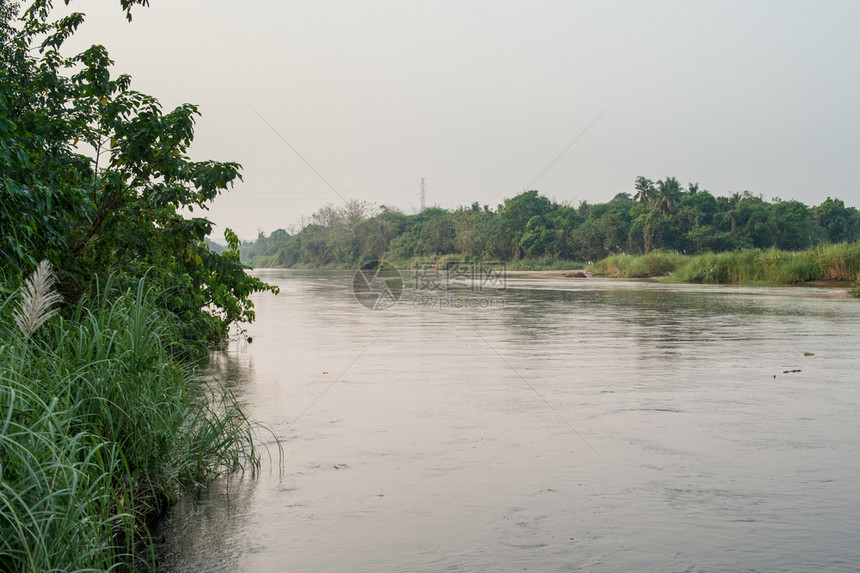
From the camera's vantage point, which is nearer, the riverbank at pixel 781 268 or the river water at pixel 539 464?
the river water at pixel 539 464

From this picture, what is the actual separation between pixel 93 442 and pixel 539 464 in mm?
3395

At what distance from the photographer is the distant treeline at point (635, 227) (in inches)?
2830

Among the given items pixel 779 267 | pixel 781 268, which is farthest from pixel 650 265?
pixel 781 268

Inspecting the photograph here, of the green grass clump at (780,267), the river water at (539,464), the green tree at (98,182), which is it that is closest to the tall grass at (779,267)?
the green grass clump at (780,267)

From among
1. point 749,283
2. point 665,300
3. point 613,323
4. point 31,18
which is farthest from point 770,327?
point 749,283

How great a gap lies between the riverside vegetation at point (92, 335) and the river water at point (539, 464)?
1.56 ft

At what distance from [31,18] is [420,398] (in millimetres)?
7151

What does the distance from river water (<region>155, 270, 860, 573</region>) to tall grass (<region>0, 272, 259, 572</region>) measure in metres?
0.33

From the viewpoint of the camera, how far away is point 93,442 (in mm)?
3879

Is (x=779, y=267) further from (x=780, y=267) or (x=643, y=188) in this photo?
(x=643, y=188)

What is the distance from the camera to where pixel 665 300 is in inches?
1064

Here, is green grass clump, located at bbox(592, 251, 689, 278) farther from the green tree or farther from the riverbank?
the green tree

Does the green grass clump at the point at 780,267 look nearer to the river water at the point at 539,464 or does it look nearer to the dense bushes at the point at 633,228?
the dense bushes at the point at 633,228

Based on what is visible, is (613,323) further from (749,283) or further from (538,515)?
(749,283)
